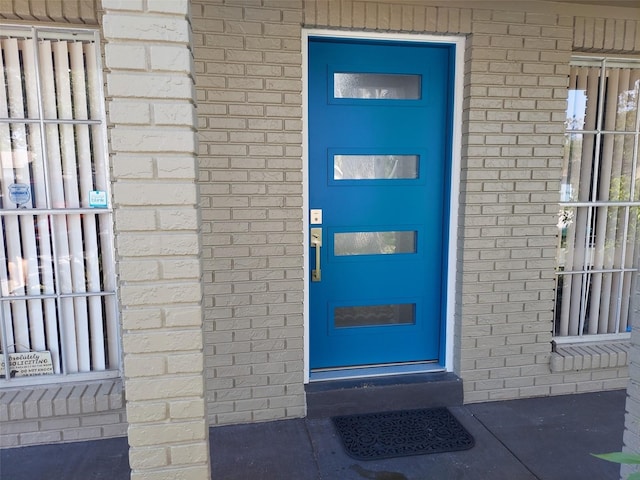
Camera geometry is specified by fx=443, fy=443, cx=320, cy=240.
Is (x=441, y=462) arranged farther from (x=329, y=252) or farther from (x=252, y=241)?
(x=252, y=241)

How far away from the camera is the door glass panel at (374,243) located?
321 cm

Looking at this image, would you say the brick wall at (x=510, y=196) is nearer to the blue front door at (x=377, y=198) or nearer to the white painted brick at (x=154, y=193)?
the blue front door at (x=377, y=198)

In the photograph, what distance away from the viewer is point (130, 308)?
61.0 inches

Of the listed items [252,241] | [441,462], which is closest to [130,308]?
[252,241]

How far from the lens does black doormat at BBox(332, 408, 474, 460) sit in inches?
107

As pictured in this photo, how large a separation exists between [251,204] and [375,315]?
4.18 ft

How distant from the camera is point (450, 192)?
10.5 ft

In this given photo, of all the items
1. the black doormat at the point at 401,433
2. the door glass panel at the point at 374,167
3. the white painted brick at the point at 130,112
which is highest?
the white painted brick at the point at 130,112

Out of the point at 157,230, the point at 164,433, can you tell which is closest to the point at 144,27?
the point at 157,230

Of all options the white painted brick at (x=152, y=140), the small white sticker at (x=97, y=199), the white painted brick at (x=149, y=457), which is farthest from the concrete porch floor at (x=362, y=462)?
the white painted brick at (x=152, y=140)

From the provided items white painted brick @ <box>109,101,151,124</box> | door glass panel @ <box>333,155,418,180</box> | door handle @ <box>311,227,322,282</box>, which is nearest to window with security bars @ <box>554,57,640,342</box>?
door glass panel @ <box>333,155,418,180</box>

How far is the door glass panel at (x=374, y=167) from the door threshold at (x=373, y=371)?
142 centimetres

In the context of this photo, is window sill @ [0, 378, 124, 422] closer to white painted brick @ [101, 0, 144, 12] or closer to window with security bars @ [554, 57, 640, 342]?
white painted brick @ [101, 0, 144, 12]

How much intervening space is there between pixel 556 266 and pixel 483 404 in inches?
47.0
